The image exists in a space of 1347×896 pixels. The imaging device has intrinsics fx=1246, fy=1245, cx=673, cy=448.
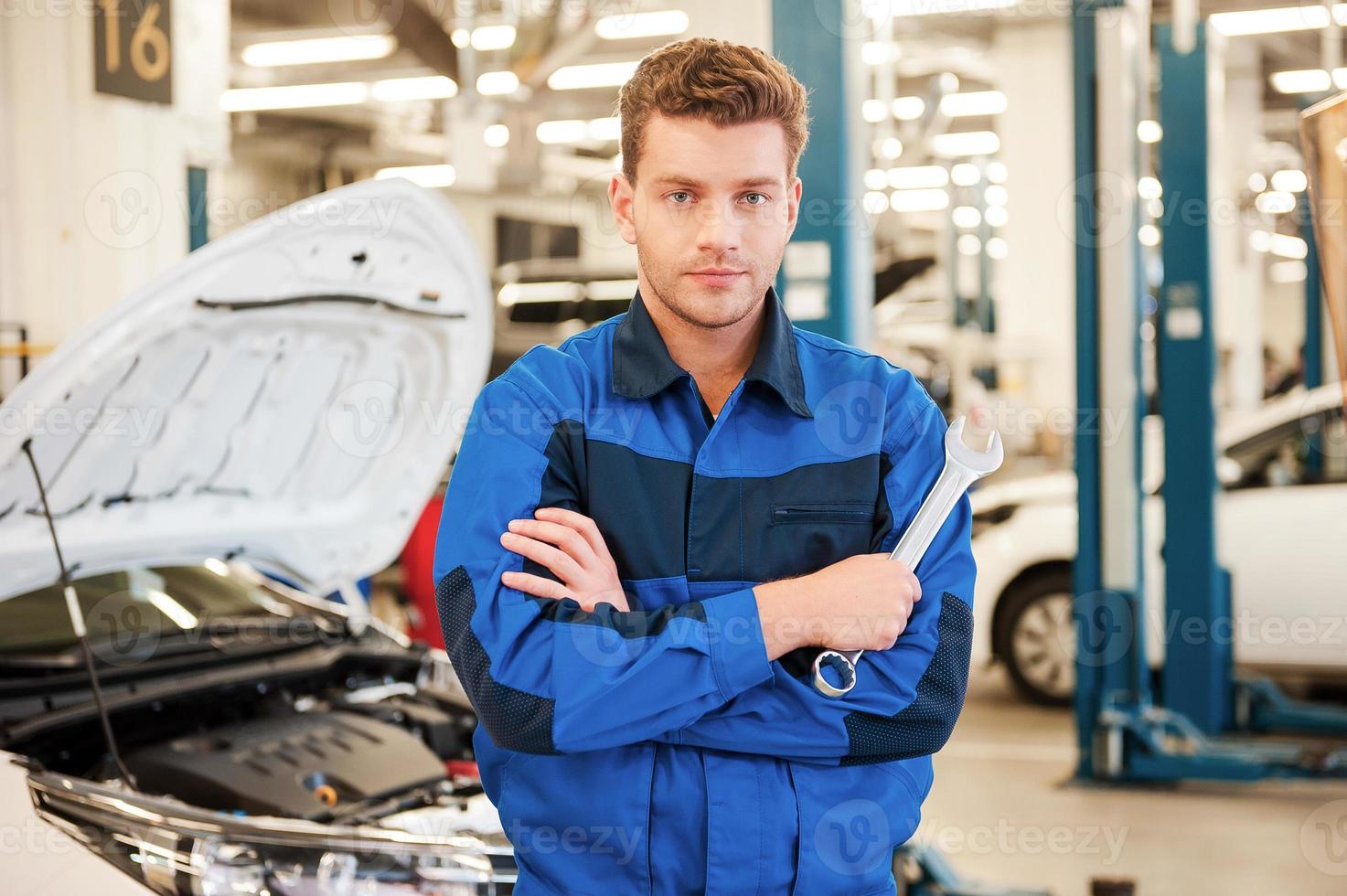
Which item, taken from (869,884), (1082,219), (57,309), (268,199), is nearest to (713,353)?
(869,884)

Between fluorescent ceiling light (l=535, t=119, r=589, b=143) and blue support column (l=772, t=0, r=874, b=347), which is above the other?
fluorescent ceiling light (l=535, t=119, r=589, b=143)

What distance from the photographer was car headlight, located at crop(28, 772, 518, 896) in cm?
187

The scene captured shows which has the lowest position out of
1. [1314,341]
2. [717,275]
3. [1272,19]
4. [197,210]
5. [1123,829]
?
[1123,829]

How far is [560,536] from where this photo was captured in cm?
139

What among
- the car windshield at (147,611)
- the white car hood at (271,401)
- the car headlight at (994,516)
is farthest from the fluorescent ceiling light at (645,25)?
Result: the white car hood at (271,401)

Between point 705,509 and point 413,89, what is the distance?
42.7 ft

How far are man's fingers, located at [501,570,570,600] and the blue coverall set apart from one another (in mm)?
12

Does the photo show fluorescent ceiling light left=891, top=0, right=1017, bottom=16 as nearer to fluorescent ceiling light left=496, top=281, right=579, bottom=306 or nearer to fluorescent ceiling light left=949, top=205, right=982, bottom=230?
fluorescent ceiling light left=949, top=205, right=982, bottom=230

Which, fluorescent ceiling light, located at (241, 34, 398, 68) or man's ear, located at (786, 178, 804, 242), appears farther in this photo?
fluorescent ceiling light, located at (241, 34, 398, 68)

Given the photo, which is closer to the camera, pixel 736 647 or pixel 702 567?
pixel 736 647

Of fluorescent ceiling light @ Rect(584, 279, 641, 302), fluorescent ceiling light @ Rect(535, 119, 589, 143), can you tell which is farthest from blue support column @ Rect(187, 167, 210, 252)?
fluorescent ceiling light @ Rect(535, 119, 589, 143)

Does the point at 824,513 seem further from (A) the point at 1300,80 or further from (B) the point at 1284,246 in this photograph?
(B) the point at 1284,246

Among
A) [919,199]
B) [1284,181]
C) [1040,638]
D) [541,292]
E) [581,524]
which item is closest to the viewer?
[581,524]

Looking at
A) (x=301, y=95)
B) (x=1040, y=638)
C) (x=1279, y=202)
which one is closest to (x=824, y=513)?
(x=1040, y=638)
